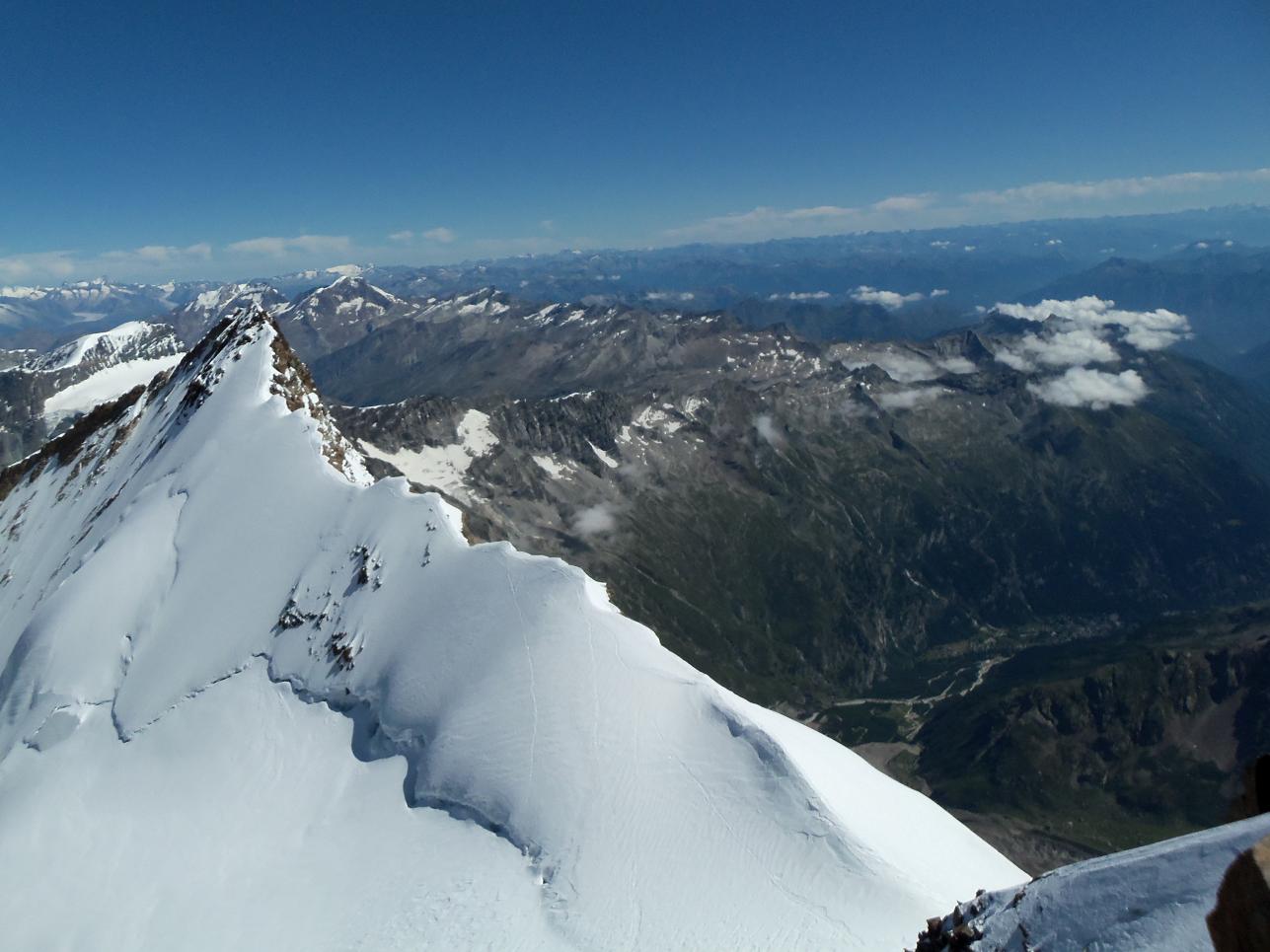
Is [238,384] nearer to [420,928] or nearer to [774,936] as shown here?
[420,928]

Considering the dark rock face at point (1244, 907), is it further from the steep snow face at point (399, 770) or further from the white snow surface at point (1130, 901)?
the steep snow face at point (399, 770)

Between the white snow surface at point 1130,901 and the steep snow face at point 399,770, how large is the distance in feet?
36.9

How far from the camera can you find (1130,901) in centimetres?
1311

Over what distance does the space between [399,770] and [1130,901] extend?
30282 mm

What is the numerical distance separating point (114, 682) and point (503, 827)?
1264 inches

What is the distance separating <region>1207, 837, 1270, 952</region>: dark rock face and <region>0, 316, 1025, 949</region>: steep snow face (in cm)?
1512

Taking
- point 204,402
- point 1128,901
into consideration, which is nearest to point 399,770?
point 1128,901

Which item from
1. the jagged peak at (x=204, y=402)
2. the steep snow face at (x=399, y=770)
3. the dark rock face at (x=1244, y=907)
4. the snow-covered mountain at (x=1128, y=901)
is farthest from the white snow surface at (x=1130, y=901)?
the jagged peak at (x=204, y=402)

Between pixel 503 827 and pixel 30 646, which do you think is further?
pixel 30 646

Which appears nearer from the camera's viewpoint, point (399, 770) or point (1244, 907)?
point (1244, 907)

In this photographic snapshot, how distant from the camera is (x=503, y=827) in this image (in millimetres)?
29734

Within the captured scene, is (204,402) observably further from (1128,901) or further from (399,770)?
(1128,901)

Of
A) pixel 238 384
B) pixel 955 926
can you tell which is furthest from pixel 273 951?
pixel 238 384

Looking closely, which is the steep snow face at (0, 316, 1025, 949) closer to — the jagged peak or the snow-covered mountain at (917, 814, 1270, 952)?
the snow-covered mountain at (917, 814, 1270, 952)
